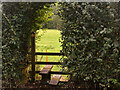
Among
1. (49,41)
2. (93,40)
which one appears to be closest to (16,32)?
(49,41)

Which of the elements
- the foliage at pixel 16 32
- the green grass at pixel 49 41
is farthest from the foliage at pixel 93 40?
the green grass at pixel 49 41

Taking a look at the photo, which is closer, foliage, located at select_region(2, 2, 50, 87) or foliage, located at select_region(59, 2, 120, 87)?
foliage, located at select_region(59, 2, 120, 87)

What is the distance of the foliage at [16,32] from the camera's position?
3.99 metres

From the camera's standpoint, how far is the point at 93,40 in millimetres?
3518

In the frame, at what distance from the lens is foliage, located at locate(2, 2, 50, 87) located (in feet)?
13.1

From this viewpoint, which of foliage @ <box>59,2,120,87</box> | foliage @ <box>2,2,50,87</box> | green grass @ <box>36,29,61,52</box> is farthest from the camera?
green grass @ <box>36,29,61,52</box>

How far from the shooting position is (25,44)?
4.42 meters

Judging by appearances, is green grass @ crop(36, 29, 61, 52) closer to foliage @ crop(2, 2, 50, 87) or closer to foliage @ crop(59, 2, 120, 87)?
foliage @ crop(2, 2, 50, 87)

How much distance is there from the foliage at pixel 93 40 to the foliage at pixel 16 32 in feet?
2.80

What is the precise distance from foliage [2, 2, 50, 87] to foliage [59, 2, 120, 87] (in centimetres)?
85

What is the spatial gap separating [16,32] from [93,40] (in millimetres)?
1930

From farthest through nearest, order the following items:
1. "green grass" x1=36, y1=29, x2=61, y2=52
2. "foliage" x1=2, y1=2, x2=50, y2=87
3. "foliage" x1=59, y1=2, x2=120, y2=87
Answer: "green grass" x1=36, y1=29, x2=61, y2=52
"foliage" x1=2, y1=2, x2=50, y2=87
"foliage" x1=59, y1=2, x2=120, y2=87

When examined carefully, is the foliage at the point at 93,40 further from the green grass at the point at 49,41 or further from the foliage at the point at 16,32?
the green grass at the point at 49,41

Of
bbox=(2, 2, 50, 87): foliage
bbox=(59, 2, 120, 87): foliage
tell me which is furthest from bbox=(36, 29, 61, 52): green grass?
bbox=(59, 2, 120, 87): foliage
